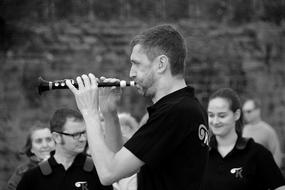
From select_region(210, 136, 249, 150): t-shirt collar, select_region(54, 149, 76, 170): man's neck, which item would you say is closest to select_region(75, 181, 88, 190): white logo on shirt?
select_region(54, 149, 76, 170): man's neck

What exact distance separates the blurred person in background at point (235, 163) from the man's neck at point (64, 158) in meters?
1.18

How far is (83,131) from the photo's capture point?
6188 mm

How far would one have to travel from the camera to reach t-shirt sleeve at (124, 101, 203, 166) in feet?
13.1

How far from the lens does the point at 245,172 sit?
5.92 meters

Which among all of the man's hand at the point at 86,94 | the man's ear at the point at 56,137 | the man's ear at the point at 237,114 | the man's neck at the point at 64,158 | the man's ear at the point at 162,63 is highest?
the man's ear at the point at 162,63

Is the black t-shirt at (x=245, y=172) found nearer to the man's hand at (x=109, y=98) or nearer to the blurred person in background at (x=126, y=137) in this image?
the blurred person in background at (x=126, y=137)

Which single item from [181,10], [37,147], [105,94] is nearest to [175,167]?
[105,94]

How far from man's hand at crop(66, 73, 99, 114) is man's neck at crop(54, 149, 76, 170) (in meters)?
1.89

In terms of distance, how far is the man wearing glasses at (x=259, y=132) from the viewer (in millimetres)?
9766

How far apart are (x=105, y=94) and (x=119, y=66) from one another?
734 cm

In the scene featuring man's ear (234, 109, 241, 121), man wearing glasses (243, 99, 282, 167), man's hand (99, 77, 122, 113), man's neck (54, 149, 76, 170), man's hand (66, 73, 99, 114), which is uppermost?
man's hand (66, 73, 99, 114)

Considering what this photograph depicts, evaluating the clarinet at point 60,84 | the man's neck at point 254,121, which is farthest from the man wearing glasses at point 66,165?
the man's neck at point 254,121

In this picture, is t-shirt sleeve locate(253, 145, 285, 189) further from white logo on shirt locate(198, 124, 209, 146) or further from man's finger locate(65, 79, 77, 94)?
man's finger locate(65, 79, 77, 94)

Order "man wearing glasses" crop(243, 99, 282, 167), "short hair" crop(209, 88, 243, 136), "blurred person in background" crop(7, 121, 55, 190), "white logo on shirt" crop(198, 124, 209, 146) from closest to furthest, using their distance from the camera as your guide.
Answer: "white logo on shirt" crop(198, 124, 209, 146), "short hair" crop(209, 88, 243, 136), "blurred person in background" crop(7, 121, 55, 190), "man wearing glasses" crop(243, 99, 282, 167)
